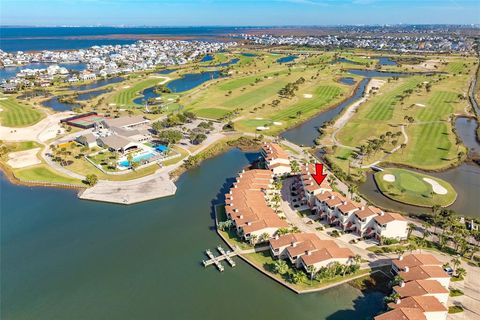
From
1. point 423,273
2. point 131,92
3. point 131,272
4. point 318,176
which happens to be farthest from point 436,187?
point 131,92

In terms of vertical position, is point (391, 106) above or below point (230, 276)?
above

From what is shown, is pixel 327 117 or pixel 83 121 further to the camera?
pixel 327 117

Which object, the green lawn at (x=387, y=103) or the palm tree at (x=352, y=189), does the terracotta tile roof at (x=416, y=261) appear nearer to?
the palm tree at (x=352, y=189)

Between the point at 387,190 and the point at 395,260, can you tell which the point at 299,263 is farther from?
the point at 387,190

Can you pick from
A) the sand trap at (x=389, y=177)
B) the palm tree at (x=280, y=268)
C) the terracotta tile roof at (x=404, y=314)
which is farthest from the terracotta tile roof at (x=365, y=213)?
the sand trap at (x=389, y=177)

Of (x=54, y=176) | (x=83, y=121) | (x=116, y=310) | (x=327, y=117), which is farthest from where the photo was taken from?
(x=327, y=117)

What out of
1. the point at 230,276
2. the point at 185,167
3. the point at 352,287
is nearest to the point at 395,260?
the point at 352,287

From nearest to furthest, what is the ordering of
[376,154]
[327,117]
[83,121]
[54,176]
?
1. [54,176]
2. [376,154]
3. [83,121]
4. [327,117]
